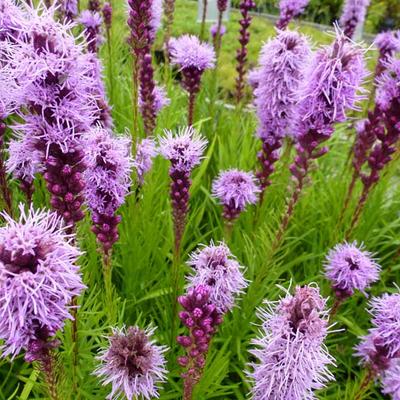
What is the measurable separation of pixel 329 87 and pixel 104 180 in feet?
3.30

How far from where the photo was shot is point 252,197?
275cm

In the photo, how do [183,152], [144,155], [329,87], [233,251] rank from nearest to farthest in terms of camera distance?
[329,87] → [183,152] → [144,155] → [233,251]

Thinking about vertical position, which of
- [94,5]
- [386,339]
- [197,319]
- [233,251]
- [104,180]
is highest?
[94,5]

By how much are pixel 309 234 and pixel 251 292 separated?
3.57 feet

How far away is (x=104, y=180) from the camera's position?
1.82 m

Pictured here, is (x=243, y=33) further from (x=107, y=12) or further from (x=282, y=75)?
(x=282, y=75)

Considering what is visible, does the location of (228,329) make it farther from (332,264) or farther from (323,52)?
(323,52)

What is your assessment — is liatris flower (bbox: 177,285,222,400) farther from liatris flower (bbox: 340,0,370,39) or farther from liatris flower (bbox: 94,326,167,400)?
liatris flower (bbox: 340,0,370,39)

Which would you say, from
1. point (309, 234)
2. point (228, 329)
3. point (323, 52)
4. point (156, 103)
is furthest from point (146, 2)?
point (309, 234)

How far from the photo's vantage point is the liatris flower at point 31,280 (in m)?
1.09

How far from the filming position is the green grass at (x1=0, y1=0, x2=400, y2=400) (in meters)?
2.21

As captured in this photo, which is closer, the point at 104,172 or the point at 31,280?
the point at 31,280

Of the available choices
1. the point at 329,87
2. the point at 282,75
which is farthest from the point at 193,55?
the point at 329,87

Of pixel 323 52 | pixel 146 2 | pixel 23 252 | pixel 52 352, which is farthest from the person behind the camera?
pixel 146 2
